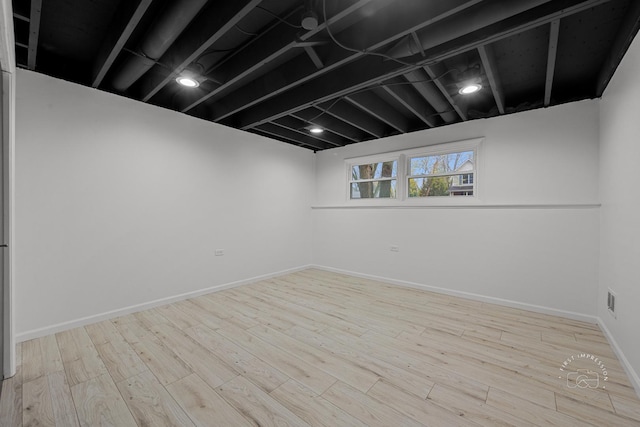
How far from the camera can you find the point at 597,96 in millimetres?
2918

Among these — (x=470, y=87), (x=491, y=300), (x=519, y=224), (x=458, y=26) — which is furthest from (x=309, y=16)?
(x=491, y=300)

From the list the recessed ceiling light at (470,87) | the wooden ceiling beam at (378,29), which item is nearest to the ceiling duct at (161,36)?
the wooden ceiling beam at (378,29)

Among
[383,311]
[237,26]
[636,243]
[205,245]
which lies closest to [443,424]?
[383,311]

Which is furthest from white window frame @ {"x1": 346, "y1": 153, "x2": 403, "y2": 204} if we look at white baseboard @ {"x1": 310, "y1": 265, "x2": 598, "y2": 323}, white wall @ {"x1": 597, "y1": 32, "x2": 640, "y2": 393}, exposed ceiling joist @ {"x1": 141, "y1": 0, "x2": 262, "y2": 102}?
exposed ceiling joist @ {"x1": 141, "y1": 0, "x2": 262, "y2": 102}

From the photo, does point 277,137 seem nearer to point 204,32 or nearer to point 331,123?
point 331,123

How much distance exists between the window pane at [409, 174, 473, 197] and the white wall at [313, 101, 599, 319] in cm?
26

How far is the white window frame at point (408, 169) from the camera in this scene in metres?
3.76

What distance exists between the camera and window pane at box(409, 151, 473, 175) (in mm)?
3898

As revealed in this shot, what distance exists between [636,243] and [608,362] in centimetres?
105

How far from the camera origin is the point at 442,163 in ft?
13.6

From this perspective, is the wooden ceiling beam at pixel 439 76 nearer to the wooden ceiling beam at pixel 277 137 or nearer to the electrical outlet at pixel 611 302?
the electrical outlet at pixel 611 302

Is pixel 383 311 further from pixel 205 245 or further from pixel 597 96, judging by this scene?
pixel 597 96

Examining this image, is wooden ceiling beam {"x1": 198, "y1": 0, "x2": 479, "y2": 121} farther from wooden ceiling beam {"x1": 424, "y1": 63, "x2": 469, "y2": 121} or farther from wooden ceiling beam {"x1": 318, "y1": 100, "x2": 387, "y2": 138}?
wooden ceiling beam {"x1": 318, "y1": 100, "x2": 387, "y2": 138}

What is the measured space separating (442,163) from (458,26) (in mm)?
2520
